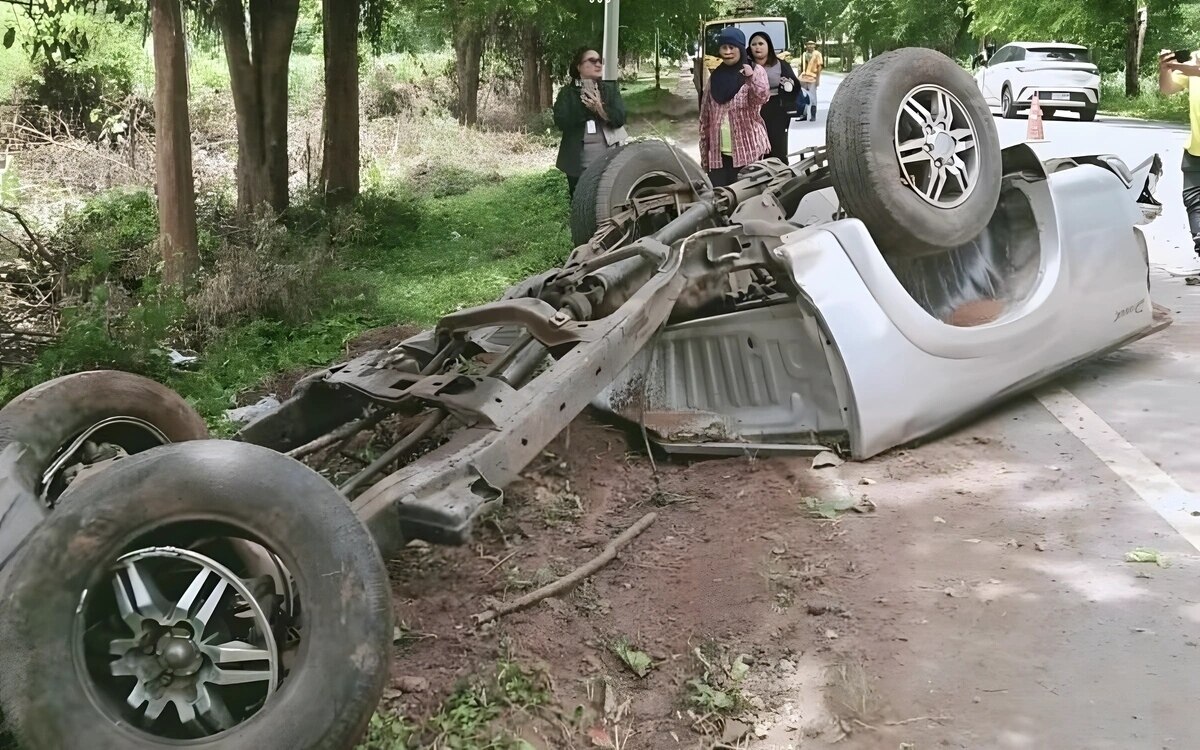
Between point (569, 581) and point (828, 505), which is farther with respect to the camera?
point (828, 505)

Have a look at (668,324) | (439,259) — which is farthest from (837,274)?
(439,259)

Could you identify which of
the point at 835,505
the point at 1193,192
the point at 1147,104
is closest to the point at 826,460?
the point at 835,505

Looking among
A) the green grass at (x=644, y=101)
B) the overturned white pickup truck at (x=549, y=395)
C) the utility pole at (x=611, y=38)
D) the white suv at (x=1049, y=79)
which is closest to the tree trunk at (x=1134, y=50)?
the white suv at (x=1049, y=79)

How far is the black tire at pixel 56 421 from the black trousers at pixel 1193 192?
22.3ft

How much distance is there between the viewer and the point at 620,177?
573 cm

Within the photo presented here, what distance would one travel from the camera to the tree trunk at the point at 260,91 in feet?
30.8

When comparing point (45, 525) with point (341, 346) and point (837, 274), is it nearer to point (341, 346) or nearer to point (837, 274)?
point (837, 274)

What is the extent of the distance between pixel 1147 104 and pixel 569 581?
24.9 meters

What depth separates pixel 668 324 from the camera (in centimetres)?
466

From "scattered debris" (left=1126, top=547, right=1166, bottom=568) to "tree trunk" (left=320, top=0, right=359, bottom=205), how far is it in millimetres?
9101

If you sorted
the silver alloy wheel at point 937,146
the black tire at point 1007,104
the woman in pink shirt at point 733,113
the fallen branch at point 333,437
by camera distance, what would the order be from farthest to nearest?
the black tire at point 1007,104
the woman in pink shirt at point 733,113
the silver alloy wheel at point 937,146
the fallen branch at point 333,437

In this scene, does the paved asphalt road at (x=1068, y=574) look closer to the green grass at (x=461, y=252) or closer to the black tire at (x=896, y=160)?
the black tire at (x=896, y=160)

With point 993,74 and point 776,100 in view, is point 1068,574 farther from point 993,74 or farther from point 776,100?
point 993,74

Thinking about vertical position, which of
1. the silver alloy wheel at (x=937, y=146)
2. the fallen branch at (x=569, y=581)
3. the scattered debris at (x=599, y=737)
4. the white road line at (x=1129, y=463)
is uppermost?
the silver alloy wheel at (x=937, y=146)
